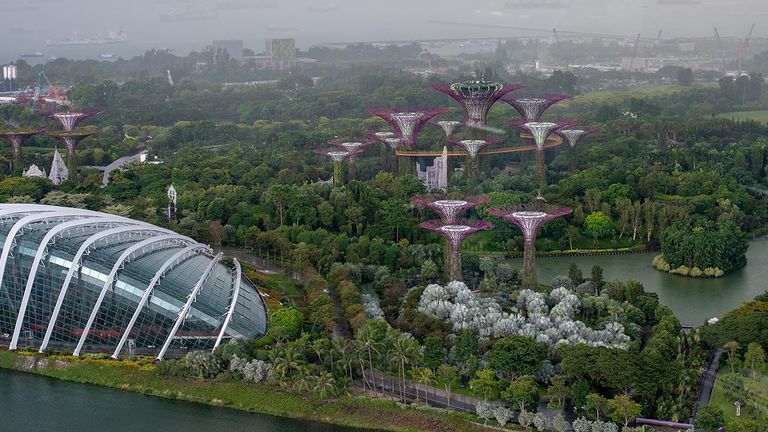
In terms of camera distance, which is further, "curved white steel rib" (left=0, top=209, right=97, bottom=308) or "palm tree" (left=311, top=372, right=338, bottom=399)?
"curved white steel rib" (left=0, top=209, right=97, bottom=308)

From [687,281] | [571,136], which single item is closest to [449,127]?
[571,136]

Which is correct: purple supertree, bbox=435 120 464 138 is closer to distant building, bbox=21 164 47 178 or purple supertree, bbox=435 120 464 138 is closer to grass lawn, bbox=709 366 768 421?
distant building, bbox=21 164 47 178

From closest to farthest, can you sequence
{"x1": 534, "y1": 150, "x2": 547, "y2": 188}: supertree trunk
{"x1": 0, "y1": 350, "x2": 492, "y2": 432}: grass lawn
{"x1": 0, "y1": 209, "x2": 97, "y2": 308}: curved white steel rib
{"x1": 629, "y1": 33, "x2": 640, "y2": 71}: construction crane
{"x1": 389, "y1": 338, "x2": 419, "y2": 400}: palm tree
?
{"x1": 0, "y1": 350, "x2": 492, "y2": 432}: grass lawn < {"x1": 389, "y1": 338, "x2": 419, "y2": 400}: palm tree < {"x1": 0, "y1": 209, "x2": 97, "y2": 308}: curved white steel rib < {"x1": 534, "y1": 150, "x2": 547, "y2": 188}: supertree trunk < {"x1": 629, "y1": 33, "x2": 640, "y2": 71}: construction crane

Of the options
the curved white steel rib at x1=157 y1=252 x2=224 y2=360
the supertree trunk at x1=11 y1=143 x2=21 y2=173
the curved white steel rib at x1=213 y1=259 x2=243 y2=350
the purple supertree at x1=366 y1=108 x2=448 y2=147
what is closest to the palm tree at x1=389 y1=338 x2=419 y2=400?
the curved white steel rib at x1=213 y1=259 x2=243 y2=350

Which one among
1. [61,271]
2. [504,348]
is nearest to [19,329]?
[61,271]

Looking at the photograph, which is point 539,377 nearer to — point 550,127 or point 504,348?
point 504,348

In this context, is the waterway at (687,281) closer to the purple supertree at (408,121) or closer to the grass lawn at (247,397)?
the grass lawn at (247,397)

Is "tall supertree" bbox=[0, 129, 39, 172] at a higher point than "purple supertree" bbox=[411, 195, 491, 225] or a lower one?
Result: lower
